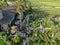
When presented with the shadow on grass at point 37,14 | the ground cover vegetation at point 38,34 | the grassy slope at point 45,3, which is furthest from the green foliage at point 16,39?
the grassy slope at point 45,3

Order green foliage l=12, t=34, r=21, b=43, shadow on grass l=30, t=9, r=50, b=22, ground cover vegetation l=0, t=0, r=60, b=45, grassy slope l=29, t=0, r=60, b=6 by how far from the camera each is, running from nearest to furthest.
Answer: ground cover vegetation l=0, t=0, r=60, b=45 < green foliage l=12, t=34, r=21, b=43 < shadow on grass l=30, t=9, r=50, b=22 < grassy slope l=29, t=0, r=60, b=6

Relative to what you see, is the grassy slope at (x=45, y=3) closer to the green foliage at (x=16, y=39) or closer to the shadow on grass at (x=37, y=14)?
the shadow on grass at (x=37, y=14)

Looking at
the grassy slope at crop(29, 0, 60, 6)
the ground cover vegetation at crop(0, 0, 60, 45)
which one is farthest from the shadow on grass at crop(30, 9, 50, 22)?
the grassy slope at crop(29, 0, 60, 6)

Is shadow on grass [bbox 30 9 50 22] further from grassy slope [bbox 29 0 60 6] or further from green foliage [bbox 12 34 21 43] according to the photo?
green foliage [bbox 12 34 21 43]

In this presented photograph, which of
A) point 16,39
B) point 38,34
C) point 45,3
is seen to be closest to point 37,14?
point 45,3

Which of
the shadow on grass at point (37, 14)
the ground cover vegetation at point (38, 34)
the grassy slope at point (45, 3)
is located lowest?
the grassy slope at point (45, 3)

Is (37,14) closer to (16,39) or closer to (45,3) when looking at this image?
(45,3)

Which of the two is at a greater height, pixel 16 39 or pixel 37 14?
pixel 16 39

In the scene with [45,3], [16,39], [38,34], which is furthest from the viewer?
[45,3]

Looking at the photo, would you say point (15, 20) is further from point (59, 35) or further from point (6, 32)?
point (59, 35)

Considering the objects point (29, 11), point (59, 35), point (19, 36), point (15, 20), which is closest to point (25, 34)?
point (19, 36)

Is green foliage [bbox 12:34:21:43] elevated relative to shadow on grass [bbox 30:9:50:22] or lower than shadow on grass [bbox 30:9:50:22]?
elevated
